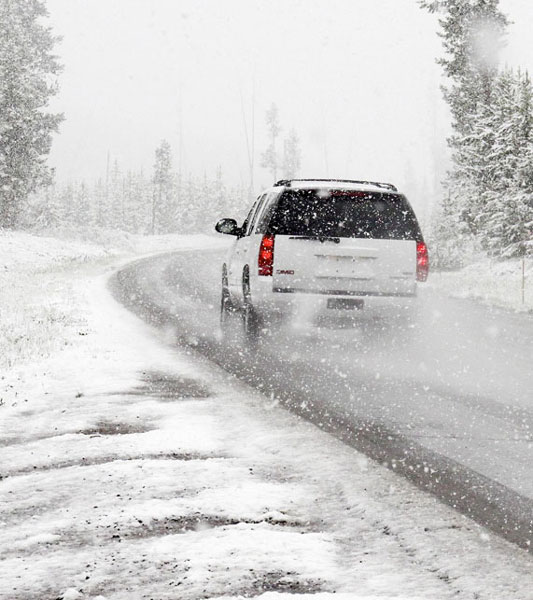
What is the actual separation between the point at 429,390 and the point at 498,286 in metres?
14.5

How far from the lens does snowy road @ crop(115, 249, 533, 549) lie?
488 centimetres

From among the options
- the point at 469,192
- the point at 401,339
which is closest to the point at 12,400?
the point at 401,339

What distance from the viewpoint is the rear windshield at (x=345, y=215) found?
10.4m

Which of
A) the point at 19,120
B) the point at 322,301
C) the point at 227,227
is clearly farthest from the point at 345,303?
the point at 19,120

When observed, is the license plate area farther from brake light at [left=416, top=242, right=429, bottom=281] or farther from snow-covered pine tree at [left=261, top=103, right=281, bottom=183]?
snow-covered pine tree at [left=261, top=103, right=281, bottom=183]

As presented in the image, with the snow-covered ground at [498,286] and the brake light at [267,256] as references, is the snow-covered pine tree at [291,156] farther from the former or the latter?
the brake light at [267,256]

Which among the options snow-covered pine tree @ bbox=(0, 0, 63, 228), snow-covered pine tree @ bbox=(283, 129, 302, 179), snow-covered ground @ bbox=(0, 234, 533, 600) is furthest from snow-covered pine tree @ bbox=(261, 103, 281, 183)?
snow-covered ground @ bbox=(0, 234, 533, 600)

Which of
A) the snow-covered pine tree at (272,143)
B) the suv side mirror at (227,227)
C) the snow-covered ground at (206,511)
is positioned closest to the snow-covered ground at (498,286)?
the suv side mirror at (227,227)

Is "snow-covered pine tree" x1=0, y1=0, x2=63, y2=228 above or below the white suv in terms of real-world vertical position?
above

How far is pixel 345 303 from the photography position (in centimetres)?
1038

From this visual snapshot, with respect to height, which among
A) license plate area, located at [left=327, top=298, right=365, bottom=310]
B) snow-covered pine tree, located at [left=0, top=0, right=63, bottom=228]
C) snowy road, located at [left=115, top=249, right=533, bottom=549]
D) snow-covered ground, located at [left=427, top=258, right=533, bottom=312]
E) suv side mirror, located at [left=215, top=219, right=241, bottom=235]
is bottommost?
snowy road, located at [left=115, top=249, right=533, bottom=549]

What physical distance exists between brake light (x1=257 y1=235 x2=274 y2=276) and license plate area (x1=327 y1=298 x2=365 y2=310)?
87cm

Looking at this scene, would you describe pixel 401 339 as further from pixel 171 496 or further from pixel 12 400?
pixel 171 496

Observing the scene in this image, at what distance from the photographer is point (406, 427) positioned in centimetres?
631
